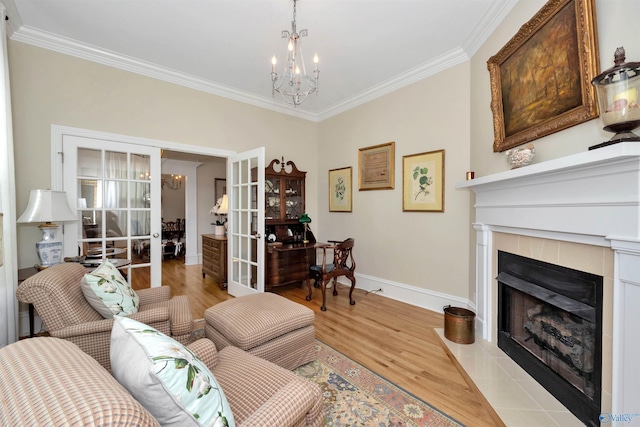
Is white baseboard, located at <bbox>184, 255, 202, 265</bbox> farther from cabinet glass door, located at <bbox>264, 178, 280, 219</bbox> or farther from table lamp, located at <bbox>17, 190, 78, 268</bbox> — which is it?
table lamp, located at <bbox>17, 190, 78, 268</bbox>

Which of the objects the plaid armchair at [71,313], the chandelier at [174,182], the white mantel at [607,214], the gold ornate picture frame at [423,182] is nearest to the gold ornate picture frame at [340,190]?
the gold ornate picture frame at [423,182]

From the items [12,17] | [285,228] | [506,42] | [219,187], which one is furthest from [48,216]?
[219,187]

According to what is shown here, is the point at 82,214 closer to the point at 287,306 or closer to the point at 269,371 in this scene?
the point at 287,306

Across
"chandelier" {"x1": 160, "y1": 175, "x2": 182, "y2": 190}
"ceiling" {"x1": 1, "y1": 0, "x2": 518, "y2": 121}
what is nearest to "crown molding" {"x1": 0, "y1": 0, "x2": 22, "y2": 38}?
Result: "ceiling" {"x1": 1, "y1": 0, "x2": 518, "y2": 121}

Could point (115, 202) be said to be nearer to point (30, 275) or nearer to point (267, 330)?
point (30, 275)

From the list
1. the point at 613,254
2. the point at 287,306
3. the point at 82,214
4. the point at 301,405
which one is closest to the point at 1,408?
the point at 301,405

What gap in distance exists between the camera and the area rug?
1589 mm

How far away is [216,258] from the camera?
4.38 meters

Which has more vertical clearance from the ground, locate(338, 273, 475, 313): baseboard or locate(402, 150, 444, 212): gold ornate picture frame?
locate(402, 150, 444, 212): gold ornate picture frame

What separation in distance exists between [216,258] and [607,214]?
14.6ft

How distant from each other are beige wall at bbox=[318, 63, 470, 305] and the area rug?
1.62 meters

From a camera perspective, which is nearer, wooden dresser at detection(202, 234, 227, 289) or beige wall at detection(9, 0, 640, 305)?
beige wall at detection(9, 0, 640, 305)

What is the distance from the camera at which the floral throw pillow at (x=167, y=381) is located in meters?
0.76

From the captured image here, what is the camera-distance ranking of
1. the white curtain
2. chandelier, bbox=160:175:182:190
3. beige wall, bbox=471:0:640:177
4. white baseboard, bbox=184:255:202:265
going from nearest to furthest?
beige wall, bbox=471:0:640:177, the white curtain, white baseboard, bbox=184:255:202:265, chandelier, bbox=160:175:182:190
